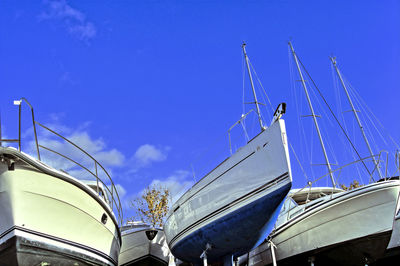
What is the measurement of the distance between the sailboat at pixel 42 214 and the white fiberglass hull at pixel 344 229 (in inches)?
237

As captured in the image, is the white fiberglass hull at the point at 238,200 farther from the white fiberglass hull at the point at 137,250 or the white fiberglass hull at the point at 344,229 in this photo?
the white fiberglass hull at the point at 137,250

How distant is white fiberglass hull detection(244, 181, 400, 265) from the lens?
9000 millimetres

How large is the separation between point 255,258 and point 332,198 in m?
4.10

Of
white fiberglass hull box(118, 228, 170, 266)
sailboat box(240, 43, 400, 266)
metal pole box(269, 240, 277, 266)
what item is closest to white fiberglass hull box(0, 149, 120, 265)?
white fiberglass hull box(118, 228, 170, 266)

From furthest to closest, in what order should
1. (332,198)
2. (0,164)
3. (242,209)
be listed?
(332,198), (242,209), (0,164)

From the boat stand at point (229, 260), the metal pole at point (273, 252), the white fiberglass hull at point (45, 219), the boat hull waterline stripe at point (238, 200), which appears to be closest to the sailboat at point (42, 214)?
the white fiberglass hull at point (45, 219)

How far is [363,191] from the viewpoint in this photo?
919 cm

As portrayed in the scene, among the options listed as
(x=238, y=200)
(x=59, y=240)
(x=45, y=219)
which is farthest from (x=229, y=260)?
(x=45, y=219)

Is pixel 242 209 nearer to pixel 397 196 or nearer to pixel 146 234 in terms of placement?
pixel 397 196

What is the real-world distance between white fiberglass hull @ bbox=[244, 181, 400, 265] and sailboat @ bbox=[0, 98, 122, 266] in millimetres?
6020

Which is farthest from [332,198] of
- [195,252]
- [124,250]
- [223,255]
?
[124,250]

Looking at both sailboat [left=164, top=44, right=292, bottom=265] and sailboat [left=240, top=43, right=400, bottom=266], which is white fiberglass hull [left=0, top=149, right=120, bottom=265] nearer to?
sailboat [left=164, top=44, right=292, bottom=265]

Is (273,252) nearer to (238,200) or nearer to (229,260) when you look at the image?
(229,260)

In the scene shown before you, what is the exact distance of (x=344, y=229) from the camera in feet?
31.0
